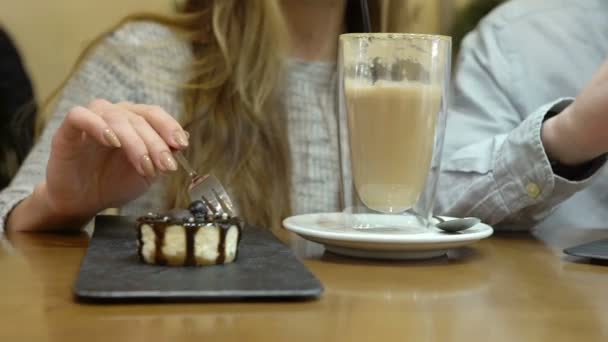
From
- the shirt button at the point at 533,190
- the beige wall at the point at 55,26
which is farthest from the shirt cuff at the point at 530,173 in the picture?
the beige wall at the point at 55,26

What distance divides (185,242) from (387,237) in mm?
175

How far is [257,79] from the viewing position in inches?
47.8

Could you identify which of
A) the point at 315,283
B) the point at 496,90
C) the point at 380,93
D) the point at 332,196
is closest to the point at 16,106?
the point at 332,196

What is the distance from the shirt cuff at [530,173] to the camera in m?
0.93

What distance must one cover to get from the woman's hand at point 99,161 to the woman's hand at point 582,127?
1.39ft

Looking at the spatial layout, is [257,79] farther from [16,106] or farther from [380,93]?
[16,106]

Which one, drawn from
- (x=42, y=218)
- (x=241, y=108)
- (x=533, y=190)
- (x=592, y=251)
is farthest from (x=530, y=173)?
(x=42, y=218)

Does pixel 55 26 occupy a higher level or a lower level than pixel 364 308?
higher

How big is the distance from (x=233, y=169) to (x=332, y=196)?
0.18 metres

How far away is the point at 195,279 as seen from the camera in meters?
0.56

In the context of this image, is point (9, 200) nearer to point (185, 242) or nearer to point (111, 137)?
point (111, 137)

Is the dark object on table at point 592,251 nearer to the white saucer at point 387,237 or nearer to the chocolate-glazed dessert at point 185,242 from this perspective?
the white saucer at point 387,237

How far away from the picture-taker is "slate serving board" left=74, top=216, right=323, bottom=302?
52cm

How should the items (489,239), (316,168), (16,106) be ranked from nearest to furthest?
(489,239) < (316,168) < (16,106)
